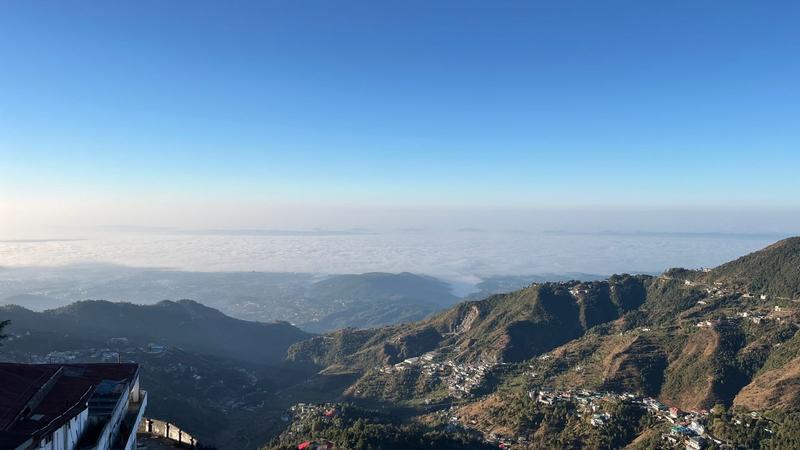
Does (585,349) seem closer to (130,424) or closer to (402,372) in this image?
(402,372)

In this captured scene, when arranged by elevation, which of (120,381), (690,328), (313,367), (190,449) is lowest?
(313,367)

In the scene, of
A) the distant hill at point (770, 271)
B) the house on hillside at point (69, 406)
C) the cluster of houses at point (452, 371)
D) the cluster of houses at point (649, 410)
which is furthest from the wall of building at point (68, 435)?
the distant hill at point (770, 271)

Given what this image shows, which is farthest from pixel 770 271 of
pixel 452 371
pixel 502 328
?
pixel 452 371

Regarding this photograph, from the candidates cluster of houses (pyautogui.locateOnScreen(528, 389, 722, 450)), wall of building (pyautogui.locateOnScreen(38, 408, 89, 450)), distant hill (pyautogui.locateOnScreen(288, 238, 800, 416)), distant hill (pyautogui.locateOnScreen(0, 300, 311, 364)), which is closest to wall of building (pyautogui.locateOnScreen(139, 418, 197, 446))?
wall of building (pyautogui.locateOnScreen(38, 408, 89, 450))

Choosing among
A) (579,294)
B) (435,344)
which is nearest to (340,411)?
(435,344)

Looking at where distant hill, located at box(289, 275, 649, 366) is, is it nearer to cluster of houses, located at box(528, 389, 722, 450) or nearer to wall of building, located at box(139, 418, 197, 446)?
cluster of houses, located at box(528, 389, 722, 450)

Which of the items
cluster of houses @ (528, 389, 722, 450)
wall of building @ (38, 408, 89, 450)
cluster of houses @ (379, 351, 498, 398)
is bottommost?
cluster of houses @ (379, 351, 498, 398)
